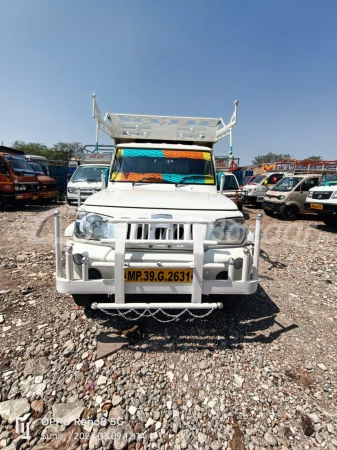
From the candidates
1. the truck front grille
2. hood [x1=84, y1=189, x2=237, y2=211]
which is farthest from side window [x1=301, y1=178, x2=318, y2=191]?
the truck front grille

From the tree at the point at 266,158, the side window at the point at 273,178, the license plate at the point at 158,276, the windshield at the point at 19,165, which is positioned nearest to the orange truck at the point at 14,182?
the windshield at the point at 19,165

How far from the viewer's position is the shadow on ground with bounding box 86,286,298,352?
2.47m

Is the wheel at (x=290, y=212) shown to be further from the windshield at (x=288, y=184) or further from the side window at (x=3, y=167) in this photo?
the side window at (x=3, y=167)

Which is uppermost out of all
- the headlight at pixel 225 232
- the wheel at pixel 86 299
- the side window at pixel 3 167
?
the side window at pixel 3 167

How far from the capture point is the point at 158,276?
7.20 ft

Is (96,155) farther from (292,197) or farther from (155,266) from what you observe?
(292,197)

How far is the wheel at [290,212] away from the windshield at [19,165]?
10363 mm

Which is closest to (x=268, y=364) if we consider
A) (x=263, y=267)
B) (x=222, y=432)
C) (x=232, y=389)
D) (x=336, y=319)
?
(x=232, y=389)

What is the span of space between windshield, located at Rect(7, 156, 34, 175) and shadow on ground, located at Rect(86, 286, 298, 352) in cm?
938

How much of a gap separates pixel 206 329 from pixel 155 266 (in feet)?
3.42

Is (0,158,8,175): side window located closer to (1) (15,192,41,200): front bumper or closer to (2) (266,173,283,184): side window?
(1) (15,192,41,200): front bumper

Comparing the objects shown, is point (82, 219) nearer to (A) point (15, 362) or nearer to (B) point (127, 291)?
(B) point (127, 291)

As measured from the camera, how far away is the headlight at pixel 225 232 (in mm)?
2447

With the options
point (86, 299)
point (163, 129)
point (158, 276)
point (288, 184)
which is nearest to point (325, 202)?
point (288, 184)
